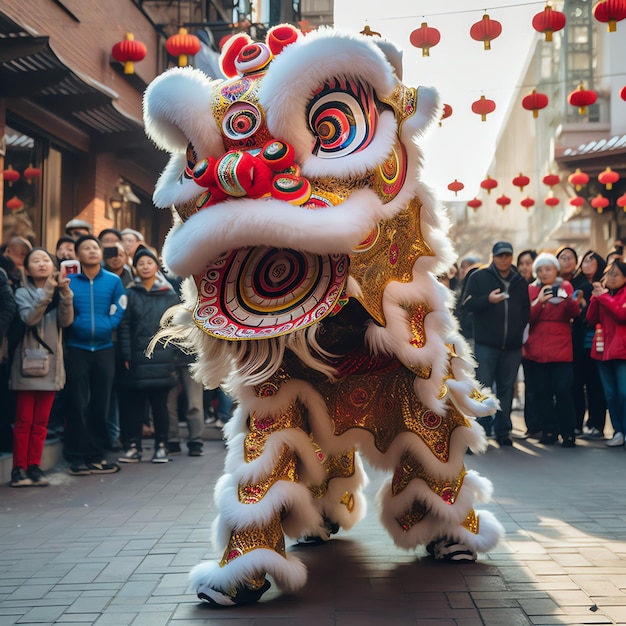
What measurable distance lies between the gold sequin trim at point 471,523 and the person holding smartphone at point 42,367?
12.3 feet

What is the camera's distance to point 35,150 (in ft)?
35.9

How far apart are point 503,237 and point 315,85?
3987cm

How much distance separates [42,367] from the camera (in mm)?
6672

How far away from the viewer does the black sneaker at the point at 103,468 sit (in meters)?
7.46

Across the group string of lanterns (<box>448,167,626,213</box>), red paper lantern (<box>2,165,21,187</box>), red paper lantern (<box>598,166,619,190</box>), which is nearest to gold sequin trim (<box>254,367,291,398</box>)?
red paper lantern (<box>2,165,21,187</box>)

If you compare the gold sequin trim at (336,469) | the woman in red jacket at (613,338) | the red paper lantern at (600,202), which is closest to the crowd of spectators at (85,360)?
the gold sequin trim at (336,469)

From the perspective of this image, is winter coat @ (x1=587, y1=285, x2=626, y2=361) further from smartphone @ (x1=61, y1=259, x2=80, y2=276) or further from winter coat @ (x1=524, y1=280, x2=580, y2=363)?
smartphone @ (x1=61, y1=259, x2=80, y2=276)

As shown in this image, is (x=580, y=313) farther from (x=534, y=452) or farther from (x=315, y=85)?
(x=315, y=85)

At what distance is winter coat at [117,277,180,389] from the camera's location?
7969mm

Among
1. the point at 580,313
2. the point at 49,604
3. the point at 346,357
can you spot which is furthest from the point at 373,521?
the point at 580,313

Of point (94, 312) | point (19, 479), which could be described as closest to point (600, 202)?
point (94, 312)

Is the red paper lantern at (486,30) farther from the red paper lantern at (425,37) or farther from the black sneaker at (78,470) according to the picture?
the black sneaker at (78,470)

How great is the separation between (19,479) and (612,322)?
18.6ft

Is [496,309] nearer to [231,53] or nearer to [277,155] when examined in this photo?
[231,53]
